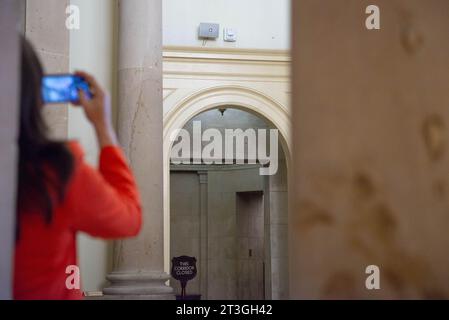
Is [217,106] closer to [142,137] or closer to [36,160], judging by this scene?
[142,137]

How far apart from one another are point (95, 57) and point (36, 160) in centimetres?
831

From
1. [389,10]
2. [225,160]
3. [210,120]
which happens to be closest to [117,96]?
[225,160]

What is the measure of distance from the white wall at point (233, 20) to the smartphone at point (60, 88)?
9.95 m

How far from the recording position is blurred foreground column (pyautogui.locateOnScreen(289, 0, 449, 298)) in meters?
2.76

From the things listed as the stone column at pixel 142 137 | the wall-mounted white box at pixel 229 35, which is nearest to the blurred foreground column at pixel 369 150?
the stone column at pixel 142 137

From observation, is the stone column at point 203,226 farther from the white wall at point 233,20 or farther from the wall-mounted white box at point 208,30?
the wall-mounted white box at point 208,30

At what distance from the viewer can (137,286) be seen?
9352 mm

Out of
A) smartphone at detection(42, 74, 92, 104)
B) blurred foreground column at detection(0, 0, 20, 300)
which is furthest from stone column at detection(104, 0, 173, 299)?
blurred foreground column at detection(0, 0, 20, 300)

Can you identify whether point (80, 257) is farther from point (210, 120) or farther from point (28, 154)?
point (28, 154)

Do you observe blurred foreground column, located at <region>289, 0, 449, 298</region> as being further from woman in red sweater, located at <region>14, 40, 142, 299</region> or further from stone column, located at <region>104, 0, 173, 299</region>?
stone column, located at <region>104, 0, 173, 299</region>

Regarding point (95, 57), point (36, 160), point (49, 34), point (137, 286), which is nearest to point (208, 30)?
point (95, 57)

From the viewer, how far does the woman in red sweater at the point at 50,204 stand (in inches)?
106
